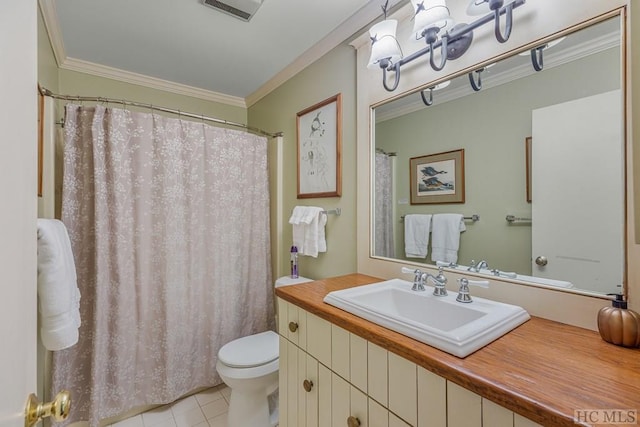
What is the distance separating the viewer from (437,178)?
4.51 feet

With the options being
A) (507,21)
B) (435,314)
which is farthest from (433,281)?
(507,21)

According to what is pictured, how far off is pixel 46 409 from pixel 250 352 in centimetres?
121

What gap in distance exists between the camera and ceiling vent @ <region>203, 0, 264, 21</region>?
1.48 metres

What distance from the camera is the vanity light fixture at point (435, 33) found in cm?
106

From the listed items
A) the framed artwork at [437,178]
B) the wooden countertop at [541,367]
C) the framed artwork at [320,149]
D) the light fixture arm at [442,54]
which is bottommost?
the wooden countertop at [541,367]

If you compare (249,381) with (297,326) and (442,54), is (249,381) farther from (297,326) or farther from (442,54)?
(442,54)

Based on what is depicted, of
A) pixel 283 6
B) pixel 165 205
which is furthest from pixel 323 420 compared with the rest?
pixel 283 6

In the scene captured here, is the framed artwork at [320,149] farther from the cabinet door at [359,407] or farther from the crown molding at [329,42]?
the cabinet door at [359,407]

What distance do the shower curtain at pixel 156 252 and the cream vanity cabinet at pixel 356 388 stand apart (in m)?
0.94

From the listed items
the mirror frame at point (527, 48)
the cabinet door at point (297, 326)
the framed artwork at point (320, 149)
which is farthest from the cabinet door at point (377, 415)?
the framed artwork at point (320, 149)

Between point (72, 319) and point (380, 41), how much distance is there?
6.15 feet

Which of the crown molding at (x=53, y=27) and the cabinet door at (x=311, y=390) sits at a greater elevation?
the crown molding at (x=53, y=27)

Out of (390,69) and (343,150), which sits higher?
(390,69)

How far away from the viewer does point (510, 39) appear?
108cm
